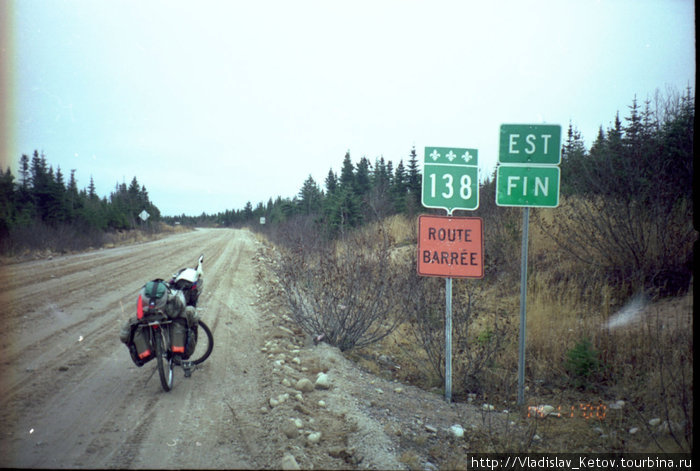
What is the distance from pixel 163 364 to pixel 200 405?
24.7 inches

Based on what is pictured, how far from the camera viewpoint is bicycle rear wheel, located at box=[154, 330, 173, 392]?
3666mm

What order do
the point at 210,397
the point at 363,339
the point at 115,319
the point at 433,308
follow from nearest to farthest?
the point at 210,397
the point at 433,308
the point at 363,339
the point at 115,319

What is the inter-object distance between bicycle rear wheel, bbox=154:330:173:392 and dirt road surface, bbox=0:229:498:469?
0.40ft

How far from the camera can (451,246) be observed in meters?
3.92

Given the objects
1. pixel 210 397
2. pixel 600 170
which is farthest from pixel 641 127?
pixel 210 397

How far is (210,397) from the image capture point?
3674 millimetres

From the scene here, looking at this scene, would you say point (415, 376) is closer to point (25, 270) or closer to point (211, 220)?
point (25, 270)

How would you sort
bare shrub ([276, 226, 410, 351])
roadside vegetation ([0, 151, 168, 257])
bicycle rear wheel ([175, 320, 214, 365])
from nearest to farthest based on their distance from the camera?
bicycle rear wheel ([175, 320, 214, 365])
bare shrub ([276, 226, 410, 351])
roadside vegetation ([0, 151, 168, 257])

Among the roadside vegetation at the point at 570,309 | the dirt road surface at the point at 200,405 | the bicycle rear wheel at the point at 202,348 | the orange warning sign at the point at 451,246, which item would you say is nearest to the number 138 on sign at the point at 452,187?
the orange warning sign at the point at 451,246

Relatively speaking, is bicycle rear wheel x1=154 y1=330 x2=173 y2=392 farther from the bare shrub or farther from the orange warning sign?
the orange warning sign

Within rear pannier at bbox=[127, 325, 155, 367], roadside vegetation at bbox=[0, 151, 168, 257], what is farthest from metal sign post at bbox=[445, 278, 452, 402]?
roadside vegetation at bbox=[0, 151, 168, 257]

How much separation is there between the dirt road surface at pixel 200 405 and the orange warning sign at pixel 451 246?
1.59 metres

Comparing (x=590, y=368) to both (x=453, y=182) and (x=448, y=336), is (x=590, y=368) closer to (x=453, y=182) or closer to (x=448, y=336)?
(x=448, y=336)

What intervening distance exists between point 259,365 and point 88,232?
2082 centimetres
